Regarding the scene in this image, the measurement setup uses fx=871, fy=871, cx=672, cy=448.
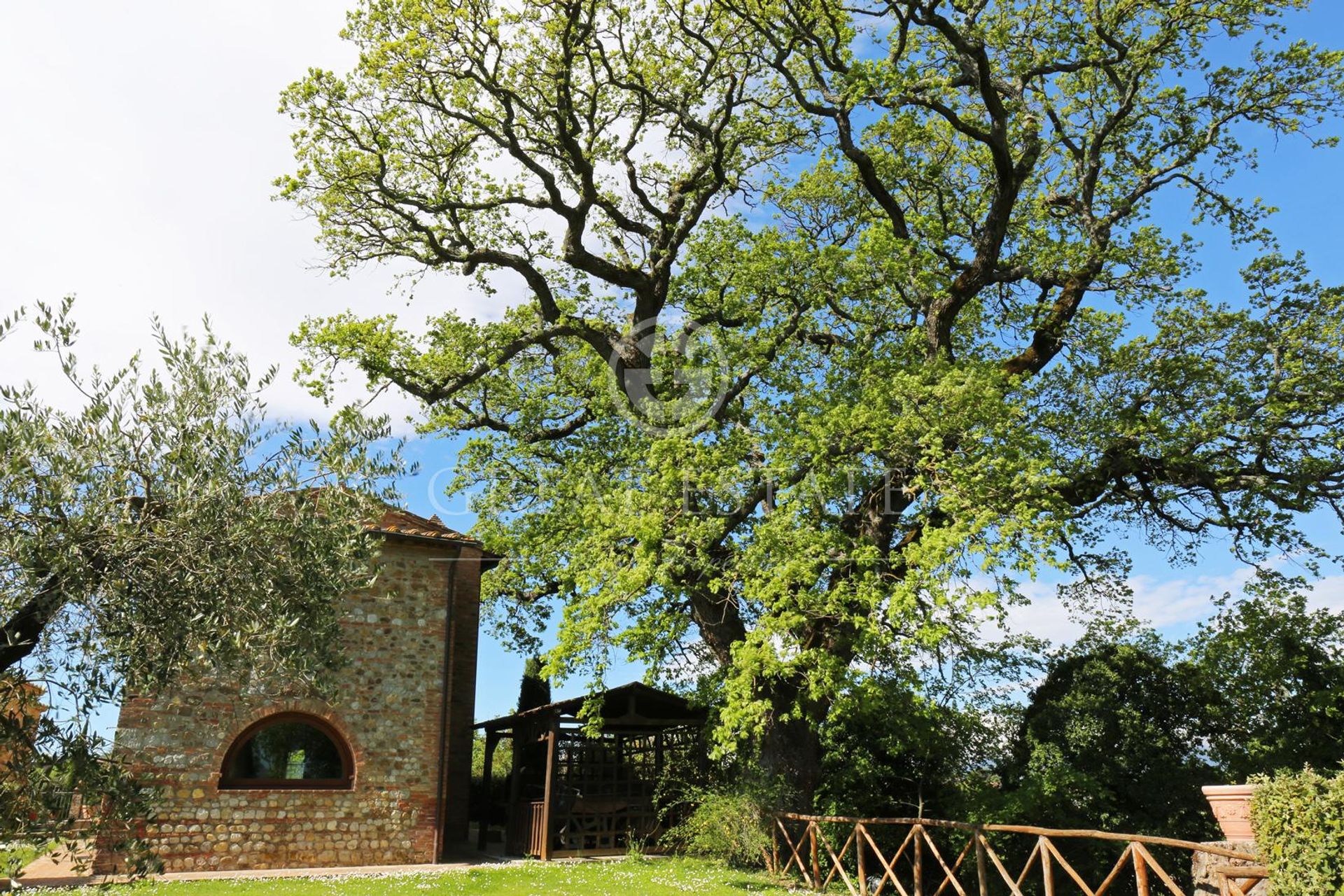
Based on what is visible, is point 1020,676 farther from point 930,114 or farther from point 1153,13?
point 1153,13

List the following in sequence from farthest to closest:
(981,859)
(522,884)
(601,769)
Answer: (601,769), (522,884), (981,859)

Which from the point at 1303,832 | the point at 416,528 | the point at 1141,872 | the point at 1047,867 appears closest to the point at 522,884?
the point at 416,528

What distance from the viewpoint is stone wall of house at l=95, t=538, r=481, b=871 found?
1380 centimetres

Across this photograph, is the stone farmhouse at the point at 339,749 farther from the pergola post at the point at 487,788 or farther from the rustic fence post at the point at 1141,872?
the rustic fence post at the point at 1141,872

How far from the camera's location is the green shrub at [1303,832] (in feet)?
21.5

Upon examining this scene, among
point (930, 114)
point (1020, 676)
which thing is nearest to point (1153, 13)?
point (930, 114)

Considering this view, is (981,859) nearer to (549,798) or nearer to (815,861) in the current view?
(815,861)

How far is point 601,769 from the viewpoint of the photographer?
59.6ft

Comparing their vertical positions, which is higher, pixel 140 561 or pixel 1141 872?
pixel 140 561

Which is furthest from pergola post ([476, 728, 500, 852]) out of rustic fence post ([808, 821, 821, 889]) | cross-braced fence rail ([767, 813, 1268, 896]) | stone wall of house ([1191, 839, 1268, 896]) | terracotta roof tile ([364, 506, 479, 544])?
stone wall of house ([1191, 839, 1268, 896])

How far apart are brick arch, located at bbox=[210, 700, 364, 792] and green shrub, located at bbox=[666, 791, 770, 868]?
19.5 feet

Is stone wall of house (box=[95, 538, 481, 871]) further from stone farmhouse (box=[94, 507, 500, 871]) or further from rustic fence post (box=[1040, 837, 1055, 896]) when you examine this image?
rustic fence post (box=[1040, 837, 1055, 896])

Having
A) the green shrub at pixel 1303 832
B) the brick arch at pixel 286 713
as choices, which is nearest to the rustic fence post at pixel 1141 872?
the green shrub at pixel 1303 832

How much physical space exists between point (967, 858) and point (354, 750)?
1131 centimetres
